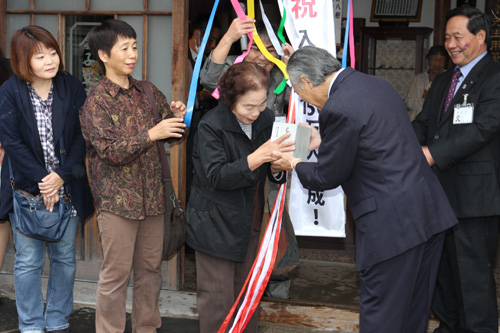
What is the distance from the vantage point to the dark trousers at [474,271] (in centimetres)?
376

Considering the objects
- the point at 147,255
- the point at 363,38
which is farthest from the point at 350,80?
the point at 363,38

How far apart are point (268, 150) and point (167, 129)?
0.60 metres

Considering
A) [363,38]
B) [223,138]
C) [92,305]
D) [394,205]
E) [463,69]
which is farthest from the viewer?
[363,38]

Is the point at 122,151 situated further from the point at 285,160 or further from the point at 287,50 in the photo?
the point at 287,50

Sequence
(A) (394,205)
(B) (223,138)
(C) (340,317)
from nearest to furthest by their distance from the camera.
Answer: (A) (394,205), (B) (223,138), (C) (340,317)

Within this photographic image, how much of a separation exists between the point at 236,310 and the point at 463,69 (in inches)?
77.2

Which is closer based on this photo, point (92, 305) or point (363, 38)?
point (92, 305)

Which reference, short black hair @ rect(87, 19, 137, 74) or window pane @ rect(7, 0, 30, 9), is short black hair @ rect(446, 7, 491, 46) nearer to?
short black hair @ rect(87, 19, 137, 74)

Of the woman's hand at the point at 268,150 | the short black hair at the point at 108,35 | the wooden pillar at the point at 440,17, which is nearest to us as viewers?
the woman's hand at the point at 268,150

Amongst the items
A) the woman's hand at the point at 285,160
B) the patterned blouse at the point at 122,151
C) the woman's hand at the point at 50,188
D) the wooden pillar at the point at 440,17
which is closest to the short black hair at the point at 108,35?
the patterned blouse at the point at 122,151

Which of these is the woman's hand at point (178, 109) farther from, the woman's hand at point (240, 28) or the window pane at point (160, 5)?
the window pane at point (160, 5)

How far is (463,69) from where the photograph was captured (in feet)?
12.6

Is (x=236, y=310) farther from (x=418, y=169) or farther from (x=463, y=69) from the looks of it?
(x=463, y=69)

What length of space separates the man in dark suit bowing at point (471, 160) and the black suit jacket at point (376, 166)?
0.81 metres
